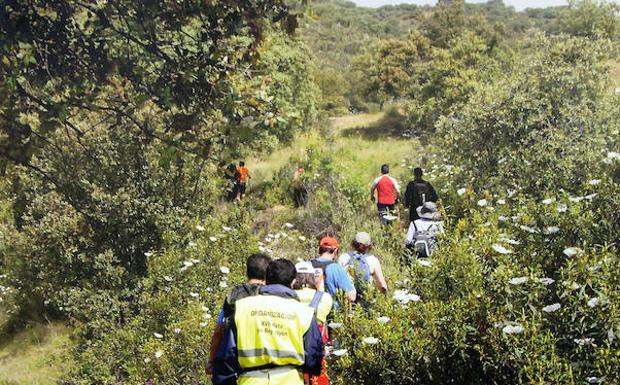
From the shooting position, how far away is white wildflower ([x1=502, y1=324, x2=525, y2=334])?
148 inches

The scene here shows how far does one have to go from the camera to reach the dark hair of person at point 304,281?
16.0ft

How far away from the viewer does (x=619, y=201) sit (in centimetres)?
486

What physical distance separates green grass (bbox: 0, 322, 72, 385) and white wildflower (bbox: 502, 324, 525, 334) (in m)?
7.44

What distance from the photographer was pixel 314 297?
4684 millimetres

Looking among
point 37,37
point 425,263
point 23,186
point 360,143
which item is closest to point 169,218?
point 23,186

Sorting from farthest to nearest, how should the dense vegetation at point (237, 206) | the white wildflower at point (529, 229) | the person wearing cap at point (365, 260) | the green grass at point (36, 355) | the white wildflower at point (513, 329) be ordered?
1. the green grass at point (36, 355)
2. the person wearing cap at point (365, 260)
3. the white wildflower at point (529, 229)
4. the dense vegetation at point (237, 206)
5. the white wildflower at point (513, 329)

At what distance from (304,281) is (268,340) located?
4.34ft

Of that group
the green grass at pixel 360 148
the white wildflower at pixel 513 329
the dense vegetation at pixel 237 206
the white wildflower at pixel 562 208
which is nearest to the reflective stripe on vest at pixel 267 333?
the dense vegetation at pixel 237 206

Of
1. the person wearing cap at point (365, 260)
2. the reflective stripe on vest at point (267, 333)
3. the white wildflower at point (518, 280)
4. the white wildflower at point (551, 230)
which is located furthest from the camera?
the person wearing cap at point (365, 260)

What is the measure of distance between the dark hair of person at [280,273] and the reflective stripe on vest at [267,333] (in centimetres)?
19

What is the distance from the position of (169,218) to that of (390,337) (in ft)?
21.7

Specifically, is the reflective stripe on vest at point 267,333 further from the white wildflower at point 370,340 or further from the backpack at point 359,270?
the backpack at point 359,270

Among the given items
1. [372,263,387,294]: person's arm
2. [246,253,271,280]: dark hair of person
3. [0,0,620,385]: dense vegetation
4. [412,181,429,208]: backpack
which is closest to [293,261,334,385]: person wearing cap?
[0,0,620,385]: dense vegetation

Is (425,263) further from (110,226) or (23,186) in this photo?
(23,186)
